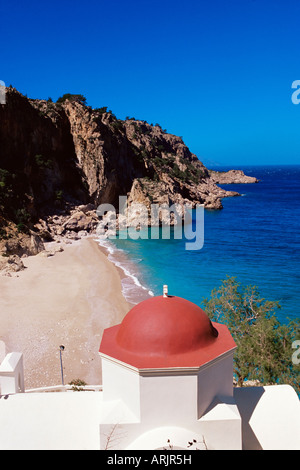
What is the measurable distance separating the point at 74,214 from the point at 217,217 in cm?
2573

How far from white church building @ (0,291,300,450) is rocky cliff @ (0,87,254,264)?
25540 mm

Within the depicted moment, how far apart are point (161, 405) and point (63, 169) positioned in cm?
4373

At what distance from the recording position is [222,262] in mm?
33875

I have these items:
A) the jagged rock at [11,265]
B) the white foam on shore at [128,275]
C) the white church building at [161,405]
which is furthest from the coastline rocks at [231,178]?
the white church building at [161,405]

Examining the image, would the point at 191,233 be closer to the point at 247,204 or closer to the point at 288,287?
the point at 288,287

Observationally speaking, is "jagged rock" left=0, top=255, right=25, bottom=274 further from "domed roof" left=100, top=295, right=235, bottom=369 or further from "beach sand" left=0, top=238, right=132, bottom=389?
"domed roof" left=100, top=295, right=235, bottom=369

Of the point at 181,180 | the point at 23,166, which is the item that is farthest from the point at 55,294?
the point at 181,180

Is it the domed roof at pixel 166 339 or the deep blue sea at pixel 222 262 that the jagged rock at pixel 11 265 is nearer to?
the deep blue sea at pixel 222 262

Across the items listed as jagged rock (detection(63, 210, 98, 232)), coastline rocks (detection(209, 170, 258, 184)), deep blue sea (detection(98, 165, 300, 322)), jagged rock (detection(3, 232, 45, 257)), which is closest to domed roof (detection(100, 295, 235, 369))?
deep blue sea (detection(98, 165, 300, 322))

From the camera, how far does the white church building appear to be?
254 inches

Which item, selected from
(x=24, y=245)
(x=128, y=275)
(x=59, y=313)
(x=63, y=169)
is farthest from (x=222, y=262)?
(x=63, y=169)

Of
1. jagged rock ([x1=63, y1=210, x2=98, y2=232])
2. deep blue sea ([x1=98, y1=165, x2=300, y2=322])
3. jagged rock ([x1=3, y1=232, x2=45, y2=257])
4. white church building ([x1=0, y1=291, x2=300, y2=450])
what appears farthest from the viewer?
jagged rock ([x1=63, y1=210, x2=98, y2=232])

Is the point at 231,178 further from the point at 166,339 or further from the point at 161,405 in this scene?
A: the point at 161,405

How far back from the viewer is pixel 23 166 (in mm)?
40750
